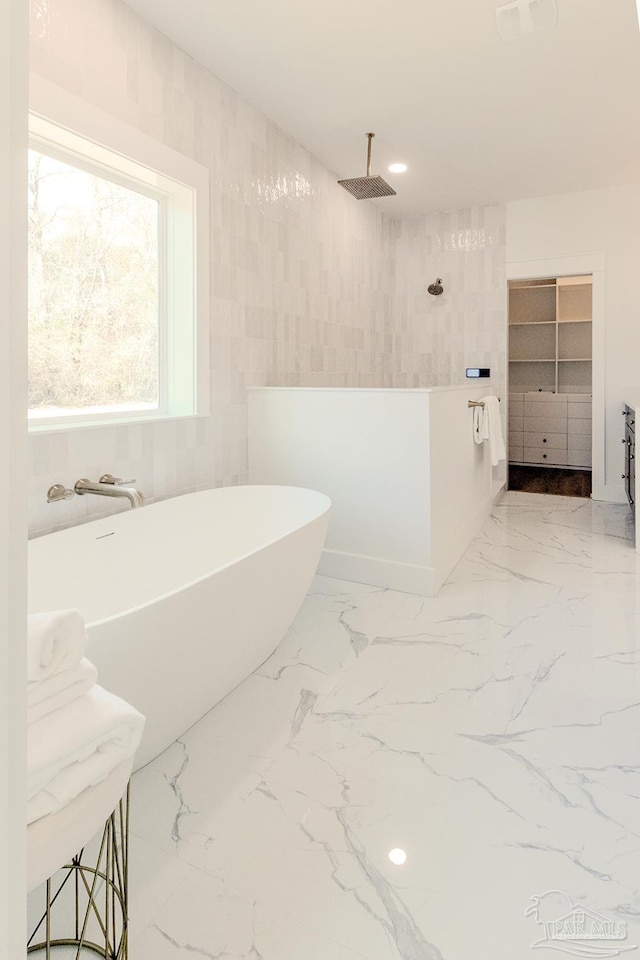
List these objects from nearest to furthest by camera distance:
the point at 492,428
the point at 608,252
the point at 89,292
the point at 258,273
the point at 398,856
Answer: the point at 398,856, the point at 89,292, the point at 258,273, the point at 492,428, the point at 608,252

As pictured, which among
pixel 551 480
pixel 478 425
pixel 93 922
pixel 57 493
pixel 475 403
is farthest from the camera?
pixel 551 480

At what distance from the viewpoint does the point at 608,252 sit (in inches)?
189

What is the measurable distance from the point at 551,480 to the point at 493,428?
2.47 meters

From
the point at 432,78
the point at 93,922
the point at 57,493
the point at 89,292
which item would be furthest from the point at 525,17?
the point at 93,922

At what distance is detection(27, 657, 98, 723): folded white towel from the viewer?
0.71m

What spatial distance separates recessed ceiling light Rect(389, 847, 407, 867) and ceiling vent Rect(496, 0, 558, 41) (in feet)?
10.0

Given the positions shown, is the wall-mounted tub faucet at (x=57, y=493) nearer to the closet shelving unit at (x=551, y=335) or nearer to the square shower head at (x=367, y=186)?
the square shower head at (x=367, y=186)

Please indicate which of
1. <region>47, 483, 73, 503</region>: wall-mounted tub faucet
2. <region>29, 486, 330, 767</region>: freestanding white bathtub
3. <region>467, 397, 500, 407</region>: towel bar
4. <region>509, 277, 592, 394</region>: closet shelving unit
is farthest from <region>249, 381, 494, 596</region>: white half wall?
<region>509, 277, 592, 394</region>: closet shelving unit

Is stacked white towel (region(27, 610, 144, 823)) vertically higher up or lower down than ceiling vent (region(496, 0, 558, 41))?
lower down

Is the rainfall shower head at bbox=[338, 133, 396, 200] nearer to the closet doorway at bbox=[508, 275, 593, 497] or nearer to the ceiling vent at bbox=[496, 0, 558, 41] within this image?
the ceiling vent at bbox=[496, 0, 558, 41]

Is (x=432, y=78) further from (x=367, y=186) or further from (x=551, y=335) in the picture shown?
(x=551, y=335)

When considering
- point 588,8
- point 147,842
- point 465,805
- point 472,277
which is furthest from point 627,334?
point 147,842

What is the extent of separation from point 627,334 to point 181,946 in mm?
5015

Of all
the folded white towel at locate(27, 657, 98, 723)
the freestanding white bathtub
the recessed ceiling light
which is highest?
the folded white towel at locate(27, 657, 98, 723)
